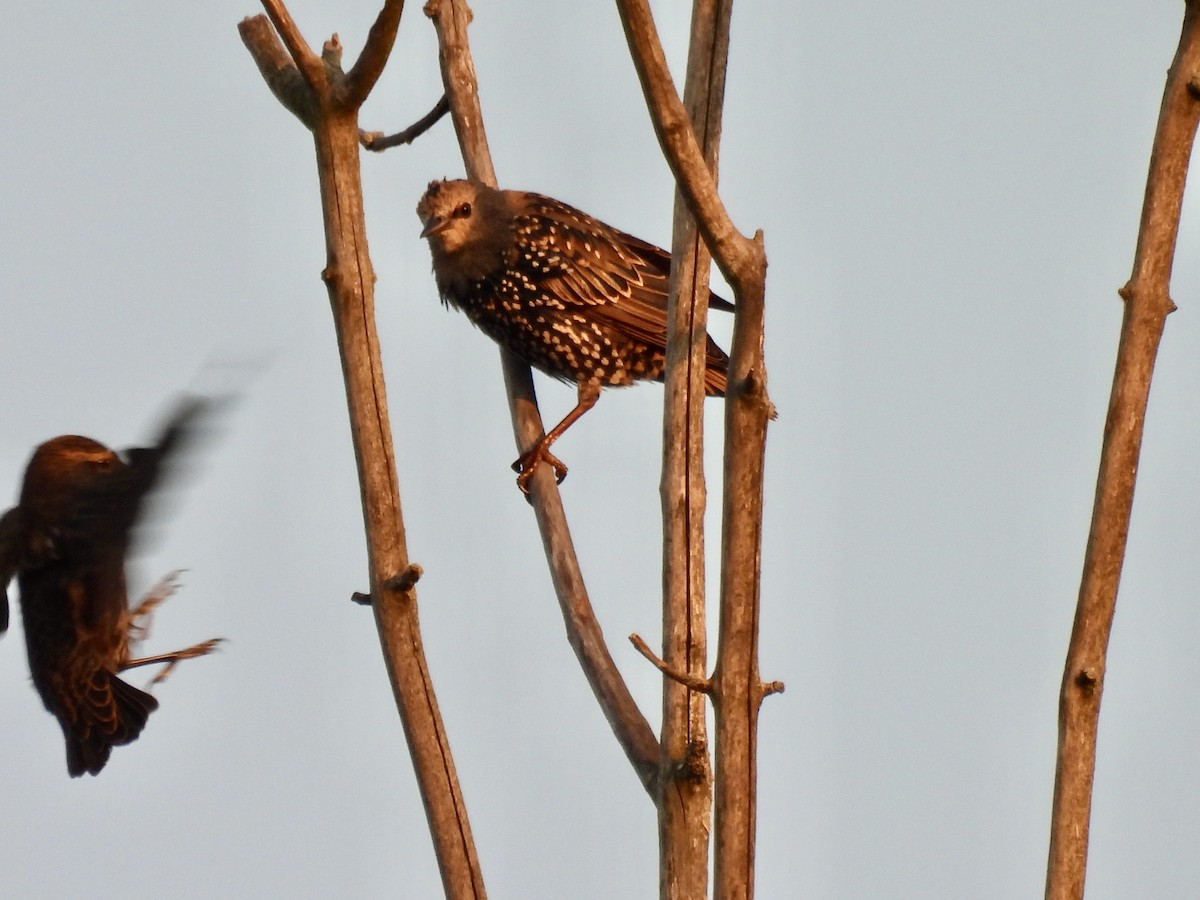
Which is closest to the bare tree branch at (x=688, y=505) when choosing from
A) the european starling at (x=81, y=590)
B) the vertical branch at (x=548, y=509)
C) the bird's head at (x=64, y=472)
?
the vertical branch at (x=548, y=509)

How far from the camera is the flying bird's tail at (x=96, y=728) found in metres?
5.41

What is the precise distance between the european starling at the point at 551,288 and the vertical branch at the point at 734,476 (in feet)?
10.00

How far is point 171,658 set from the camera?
5.52m

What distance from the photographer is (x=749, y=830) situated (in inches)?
142

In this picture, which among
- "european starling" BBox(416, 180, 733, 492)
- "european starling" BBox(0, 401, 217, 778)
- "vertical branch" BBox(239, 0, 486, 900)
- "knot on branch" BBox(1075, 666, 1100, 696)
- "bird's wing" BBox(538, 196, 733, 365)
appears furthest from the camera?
"bird's wing" BBox(538, 196, 733, 365)

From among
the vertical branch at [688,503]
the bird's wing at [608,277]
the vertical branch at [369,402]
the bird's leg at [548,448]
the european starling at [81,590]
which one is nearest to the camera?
the vertical branch at [369,402]

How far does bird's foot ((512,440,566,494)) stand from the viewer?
509cm

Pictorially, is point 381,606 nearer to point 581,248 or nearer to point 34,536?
point 34,536

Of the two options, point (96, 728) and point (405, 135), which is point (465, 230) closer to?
point (405, 135)

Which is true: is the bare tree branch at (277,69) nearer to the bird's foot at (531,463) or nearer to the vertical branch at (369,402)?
the vertical branch at (369,402)

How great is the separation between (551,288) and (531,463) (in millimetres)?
1772

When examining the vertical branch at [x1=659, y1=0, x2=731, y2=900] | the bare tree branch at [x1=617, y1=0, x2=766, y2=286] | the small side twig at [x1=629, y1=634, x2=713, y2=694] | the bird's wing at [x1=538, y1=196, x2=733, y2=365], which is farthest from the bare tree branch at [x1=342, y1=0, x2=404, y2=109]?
the bird's wing at [x1=538, y1=196, x2=733, y2=365]

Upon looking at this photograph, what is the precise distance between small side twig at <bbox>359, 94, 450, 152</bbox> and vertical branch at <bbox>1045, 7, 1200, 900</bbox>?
273cm

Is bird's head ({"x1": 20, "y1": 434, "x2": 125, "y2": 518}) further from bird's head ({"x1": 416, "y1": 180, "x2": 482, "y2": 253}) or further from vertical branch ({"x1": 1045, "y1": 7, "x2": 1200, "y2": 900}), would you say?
vertical branch ({"x1": 1045, "y1": 7, "x2": 1200, "y2": 900})
